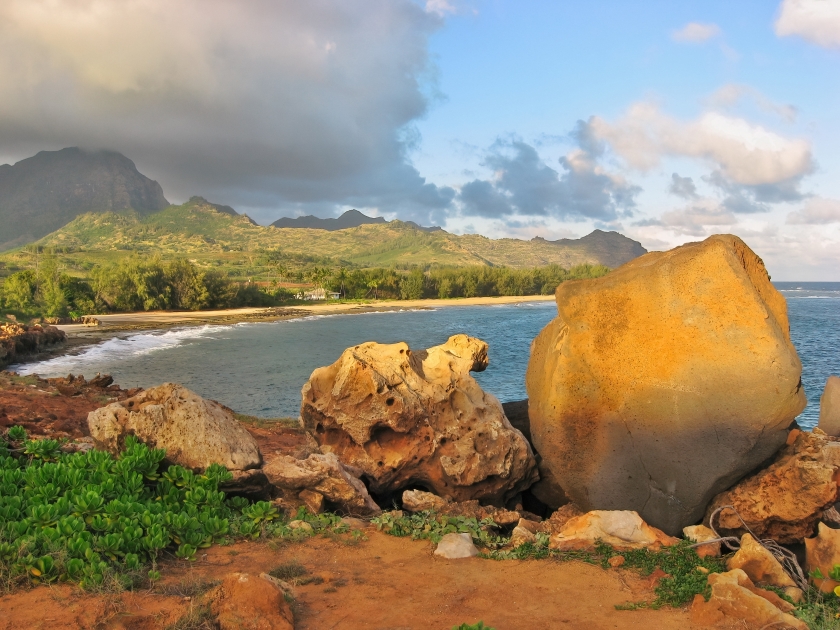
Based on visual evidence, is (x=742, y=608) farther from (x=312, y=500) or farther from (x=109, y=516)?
(x=109, y=516)

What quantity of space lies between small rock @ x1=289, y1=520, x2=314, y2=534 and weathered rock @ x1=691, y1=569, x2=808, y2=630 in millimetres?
4173

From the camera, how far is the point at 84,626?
4711 millimetres

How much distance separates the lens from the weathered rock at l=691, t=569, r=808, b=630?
5008 millimetres

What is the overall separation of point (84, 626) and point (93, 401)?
14231 millimetres

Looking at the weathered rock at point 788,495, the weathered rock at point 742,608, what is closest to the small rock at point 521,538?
the weathered rock at point 742,608

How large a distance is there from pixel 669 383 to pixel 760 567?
254 cm

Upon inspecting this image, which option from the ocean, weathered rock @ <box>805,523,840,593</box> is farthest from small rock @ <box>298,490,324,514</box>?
the ocean

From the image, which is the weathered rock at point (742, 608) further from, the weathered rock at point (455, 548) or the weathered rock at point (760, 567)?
the weathered rock at point (455, 548)

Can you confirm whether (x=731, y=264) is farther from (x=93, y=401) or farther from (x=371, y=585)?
(x=93, y=401)

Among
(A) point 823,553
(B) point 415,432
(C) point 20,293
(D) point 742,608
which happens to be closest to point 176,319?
(C) point 20,293

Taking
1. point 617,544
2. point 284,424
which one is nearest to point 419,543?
point 617,544

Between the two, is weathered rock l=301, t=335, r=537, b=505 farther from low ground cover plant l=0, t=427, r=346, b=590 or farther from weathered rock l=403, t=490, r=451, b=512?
low ground cover plant l=0, t=427, r=346, b=590

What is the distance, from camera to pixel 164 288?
86000 millimetres

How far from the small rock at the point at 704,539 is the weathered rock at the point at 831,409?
20.9 ft
